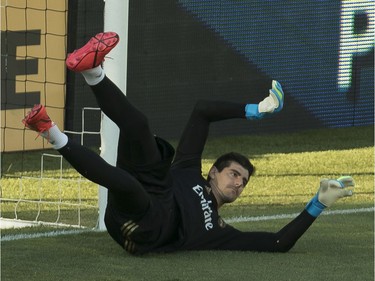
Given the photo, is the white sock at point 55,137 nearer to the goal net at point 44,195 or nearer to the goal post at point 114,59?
the goal post at point 114,59

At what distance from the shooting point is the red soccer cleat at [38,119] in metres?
5.65

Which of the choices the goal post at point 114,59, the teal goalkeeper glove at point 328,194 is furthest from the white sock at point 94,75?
the teal goalkeeper glove at point 328,194

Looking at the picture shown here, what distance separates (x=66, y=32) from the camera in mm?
10141

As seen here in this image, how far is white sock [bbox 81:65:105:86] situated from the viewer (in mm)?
5852

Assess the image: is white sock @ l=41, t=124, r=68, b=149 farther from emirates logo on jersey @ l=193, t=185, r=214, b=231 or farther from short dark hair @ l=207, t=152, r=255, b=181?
short dark hair @ l=207, t=152, r=255, b=181

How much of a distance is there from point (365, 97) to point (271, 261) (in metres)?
7.58

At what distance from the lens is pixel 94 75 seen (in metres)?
5.88

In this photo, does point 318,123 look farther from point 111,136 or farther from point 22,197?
point 111,136

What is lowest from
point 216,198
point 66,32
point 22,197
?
point 22,197

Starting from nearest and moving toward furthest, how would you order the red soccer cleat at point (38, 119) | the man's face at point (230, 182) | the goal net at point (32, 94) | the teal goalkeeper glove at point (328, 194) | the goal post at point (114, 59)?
the red soccer cleat at point (38, 119)
the teal goalkeeper glove at point (328, 194)
the man's face at point (230, 182)
the goal post at point (114, 59)
the goal net at point (32, 94)

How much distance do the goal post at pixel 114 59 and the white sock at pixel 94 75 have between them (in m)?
1.21

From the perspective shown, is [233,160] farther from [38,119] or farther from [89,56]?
[38,119]

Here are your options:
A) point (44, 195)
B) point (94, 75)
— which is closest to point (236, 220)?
point (44, 195)

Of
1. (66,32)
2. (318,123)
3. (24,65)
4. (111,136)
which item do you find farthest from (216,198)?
(318,123)
